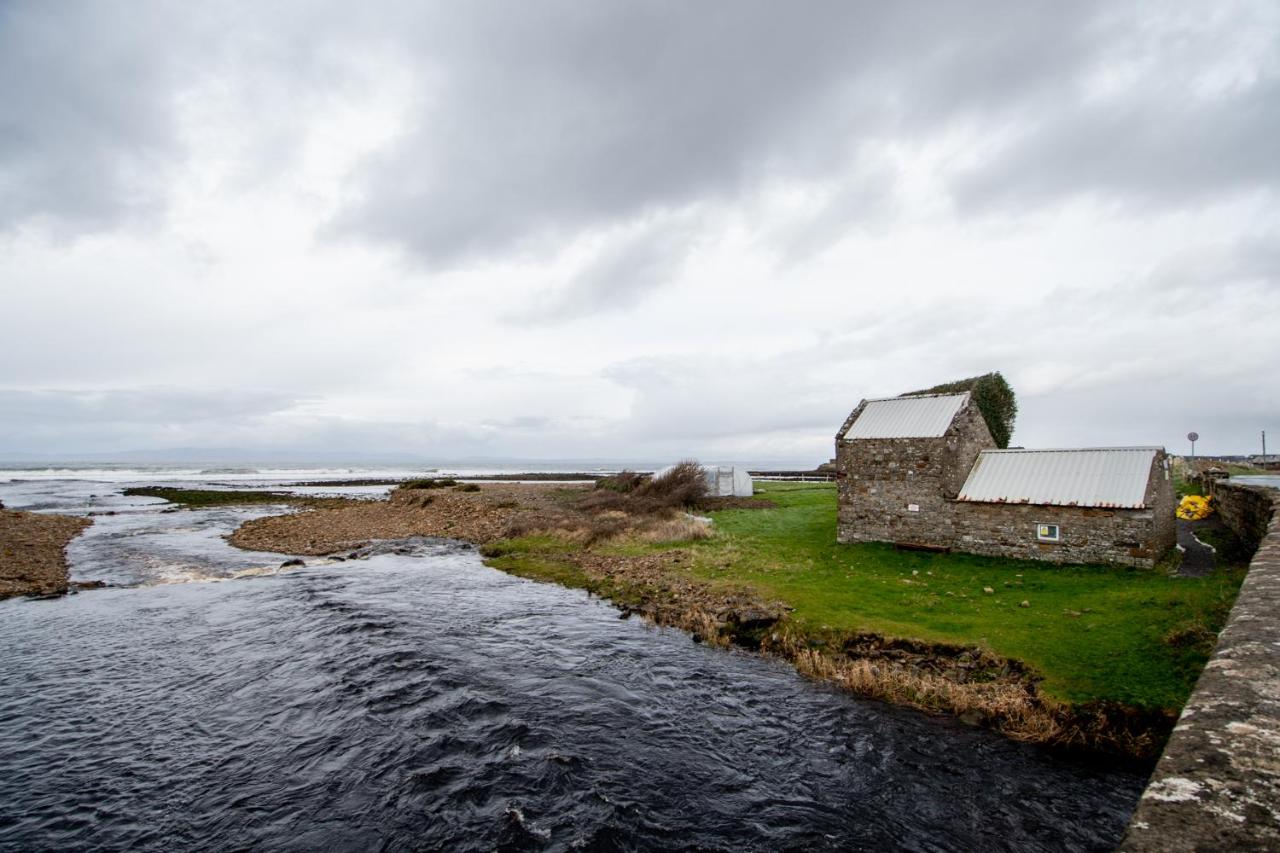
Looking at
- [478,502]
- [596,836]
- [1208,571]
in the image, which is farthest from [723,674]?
[478,502]

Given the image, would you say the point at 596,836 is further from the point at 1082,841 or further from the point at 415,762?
the point at 1082,841

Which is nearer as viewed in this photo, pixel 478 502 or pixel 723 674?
pixel 723 674

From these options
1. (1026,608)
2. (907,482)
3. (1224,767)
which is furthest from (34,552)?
(1026,608)

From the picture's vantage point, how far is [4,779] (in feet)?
32.8

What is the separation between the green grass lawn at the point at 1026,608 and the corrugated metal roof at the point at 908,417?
4.74 metres

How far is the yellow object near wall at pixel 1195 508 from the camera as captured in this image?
28.3 metres

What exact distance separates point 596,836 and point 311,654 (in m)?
11.1

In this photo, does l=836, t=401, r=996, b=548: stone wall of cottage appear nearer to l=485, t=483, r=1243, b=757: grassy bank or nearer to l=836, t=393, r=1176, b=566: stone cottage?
l=836, t=393, r=1176, b=566: stone cottage

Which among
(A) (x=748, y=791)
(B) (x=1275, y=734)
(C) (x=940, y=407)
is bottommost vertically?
(A) (x=748, y=791)

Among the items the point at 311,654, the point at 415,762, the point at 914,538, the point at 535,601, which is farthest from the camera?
the point at 914,538

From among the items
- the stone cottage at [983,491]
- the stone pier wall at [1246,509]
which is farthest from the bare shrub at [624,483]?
the stone pier wall at [1246,509]

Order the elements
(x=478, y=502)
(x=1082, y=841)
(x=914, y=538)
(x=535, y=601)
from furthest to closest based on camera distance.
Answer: (x=478, y=502) → (x=914, y=538) → (x=535, y=601) → (x=1082, y=841)

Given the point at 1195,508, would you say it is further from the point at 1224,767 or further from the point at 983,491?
the point at 1224,767

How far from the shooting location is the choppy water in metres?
8.70
